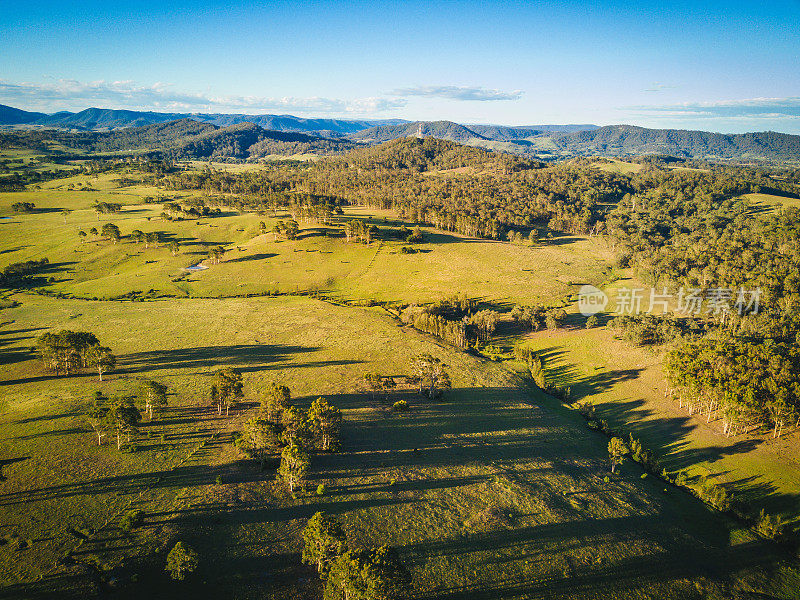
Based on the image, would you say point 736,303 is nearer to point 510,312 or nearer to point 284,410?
point 510,312

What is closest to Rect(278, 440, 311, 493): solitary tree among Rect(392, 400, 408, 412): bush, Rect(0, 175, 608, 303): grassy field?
Rect(392, 400, 408, 412): bush

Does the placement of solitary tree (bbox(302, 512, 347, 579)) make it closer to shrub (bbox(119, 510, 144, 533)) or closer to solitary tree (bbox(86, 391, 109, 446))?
shrub (bbox(119, 510, 144, 533))

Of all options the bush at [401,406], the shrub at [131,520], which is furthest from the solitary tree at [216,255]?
the shrub at [131,520]

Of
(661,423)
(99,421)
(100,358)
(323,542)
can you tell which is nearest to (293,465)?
(323,542)

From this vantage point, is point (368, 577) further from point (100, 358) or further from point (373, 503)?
point (100, 358)

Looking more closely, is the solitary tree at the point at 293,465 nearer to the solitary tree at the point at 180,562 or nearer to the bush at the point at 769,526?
the solitary tree at the point at 180,562

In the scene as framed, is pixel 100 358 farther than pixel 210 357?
No
